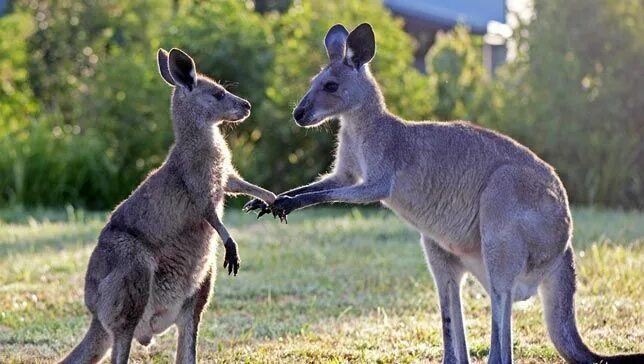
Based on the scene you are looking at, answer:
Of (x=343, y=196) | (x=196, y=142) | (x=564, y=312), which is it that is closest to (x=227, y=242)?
(x=196, y=142)

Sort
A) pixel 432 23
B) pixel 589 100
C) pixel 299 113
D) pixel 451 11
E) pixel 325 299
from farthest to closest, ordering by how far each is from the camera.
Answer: pixel 451 11 → pixel 432 23 → pixel 589 100 → pixel 325 299 → pixel 299 113

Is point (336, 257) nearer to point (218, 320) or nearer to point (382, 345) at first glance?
point (218, 320)

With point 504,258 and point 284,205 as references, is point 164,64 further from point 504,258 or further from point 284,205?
point 504,258

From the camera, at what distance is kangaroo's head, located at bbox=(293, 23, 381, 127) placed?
6043 millimetres

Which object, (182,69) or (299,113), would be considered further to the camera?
(299,113)

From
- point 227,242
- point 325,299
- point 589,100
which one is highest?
point 227,242

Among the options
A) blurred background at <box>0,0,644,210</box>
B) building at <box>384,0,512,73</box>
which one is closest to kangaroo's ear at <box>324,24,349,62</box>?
blurred background at <box>0,0,644,210</box>

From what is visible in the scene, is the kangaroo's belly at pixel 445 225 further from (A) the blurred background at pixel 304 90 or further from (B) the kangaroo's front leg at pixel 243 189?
(A) the blurred background at pixel 304 90

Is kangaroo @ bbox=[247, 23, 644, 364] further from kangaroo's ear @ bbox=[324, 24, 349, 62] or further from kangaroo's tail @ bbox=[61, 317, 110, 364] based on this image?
kangaroo's tail @ bbox=[61, 317, 110, 364]

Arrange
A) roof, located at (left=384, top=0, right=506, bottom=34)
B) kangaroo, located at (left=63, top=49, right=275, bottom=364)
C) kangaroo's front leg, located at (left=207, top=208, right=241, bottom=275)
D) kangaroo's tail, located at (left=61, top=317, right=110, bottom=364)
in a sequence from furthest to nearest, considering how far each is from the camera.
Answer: roof, located at (left=384, top=0, right=506, bottom=34) → kangaroo's front leg, located at (left=207, top=208, right=241, bottom=275) → kangaroo's tail, located at (left=61, top=317, right=110, bottom=364) → kangaroo, located at (left=63, top=49, right=275, bottom=364)

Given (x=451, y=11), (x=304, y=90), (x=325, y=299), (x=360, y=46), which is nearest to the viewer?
(x=360, y=46)

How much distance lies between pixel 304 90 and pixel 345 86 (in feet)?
22.5

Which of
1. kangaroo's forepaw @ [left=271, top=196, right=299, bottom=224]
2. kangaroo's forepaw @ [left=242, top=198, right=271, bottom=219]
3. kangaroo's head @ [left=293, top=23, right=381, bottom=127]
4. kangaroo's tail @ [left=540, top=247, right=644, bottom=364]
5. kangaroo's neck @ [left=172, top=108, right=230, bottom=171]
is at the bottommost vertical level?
kangaroo's tail @ [left=540, top=247, right=644, bottom=364]

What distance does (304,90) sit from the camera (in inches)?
508
